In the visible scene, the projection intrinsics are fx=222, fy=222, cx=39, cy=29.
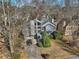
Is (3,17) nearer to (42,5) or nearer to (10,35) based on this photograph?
(10,35)

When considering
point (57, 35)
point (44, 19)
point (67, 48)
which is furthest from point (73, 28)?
point (67, 48)

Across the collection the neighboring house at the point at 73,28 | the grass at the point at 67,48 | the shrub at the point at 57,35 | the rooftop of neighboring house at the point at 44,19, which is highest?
the rooftop of neighboring house at the point at 44,19

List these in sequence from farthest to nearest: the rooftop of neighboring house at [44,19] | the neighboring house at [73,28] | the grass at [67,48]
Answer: the rooftop of neighboring house at [44,19], the neighboring house at [73,28], the grass at [67,48]

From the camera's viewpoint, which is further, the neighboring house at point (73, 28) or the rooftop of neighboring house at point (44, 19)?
the rooftop of neighboring house at point (44, 19)

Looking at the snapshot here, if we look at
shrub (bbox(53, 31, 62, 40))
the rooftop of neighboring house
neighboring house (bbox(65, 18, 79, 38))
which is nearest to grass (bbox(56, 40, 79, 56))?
shrub (bbox(53, 31, 62, 40))

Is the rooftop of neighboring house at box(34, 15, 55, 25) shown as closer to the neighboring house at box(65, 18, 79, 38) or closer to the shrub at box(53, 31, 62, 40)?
the neighboring house at box(65, 18, 79, 38)

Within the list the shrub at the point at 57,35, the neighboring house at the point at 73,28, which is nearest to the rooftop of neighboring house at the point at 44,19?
the neighboring house at the point at 73,28

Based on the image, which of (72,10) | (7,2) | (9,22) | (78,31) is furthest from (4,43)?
(72,10)

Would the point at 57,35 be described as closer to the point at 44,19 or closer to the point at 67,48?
the point at 67,48

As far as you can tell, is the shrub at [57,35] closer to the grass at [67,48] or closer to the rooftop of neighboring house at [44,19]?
the grass at [67,48]

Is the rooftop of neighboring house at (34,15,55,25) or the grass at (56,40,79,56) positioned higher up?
the rooftop of neighboring house at (34,15,55,25)

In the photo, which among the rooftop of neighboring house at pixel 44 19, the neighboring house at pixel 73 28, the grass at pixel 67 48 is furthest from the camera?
the rooftop of neighboring house at pixel 44 19
